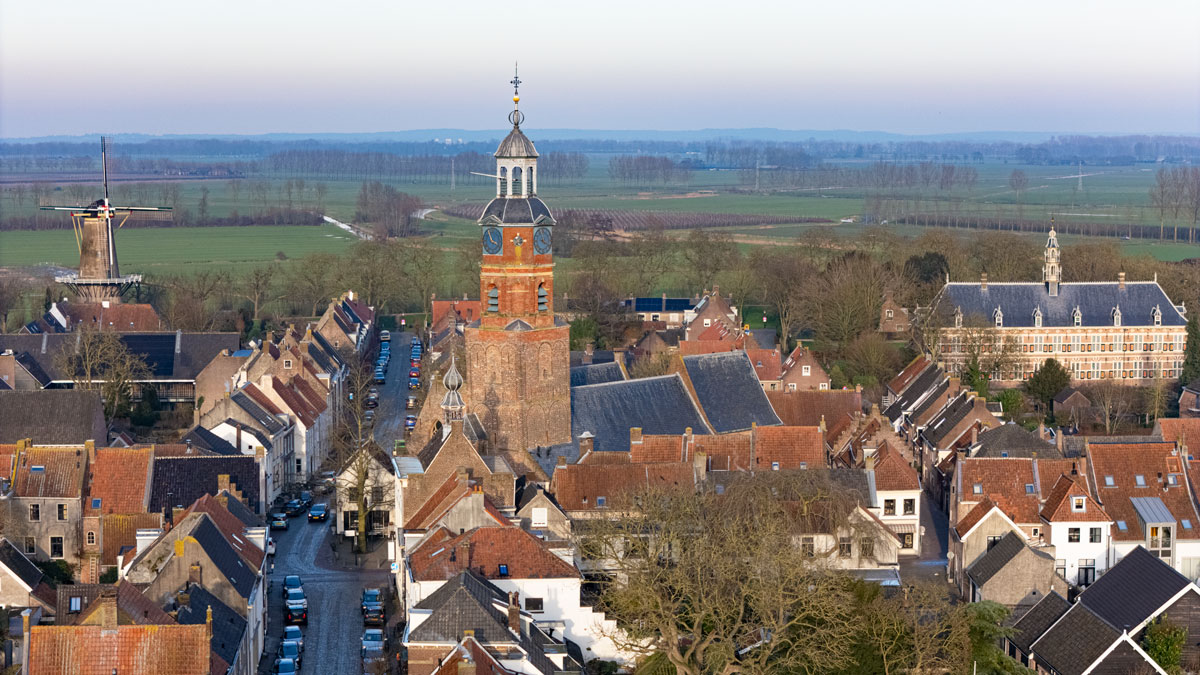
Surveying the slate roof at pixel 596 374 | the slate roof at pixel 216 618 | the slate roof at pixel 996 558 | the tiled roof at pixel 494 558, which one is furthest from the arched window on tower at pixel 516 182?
the slate roof at pixel 996 558

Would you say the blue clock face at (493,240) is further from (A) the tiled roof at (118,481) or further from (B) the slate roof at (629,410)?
(A) the tiled roof at (118,481)

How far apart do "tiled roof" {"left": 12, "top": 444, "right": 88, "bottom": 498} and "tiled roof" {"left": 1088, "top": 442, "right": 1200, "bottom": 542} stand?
128 feet

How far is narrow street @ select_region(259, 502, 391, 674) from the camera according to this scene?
170ft

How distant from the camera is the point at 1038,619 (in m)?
51.4

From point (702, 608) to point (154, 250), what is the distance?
517ft

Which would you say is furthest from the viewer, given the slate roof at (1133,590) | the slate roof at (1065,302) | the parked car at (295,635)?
the slate roof at (1065,302)

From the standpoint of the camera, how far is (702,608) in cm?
4775

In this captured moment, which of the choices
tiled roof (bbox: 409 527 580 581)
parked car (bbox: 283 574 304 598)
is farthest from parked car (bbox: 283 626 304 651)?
tiled roof (bbox: 409 527 580 581)

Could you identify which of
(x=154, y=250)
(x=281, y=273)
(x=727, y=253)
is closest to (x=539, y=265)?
(x=727, y=253)

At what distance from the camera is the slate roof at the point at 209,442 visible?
226 feet

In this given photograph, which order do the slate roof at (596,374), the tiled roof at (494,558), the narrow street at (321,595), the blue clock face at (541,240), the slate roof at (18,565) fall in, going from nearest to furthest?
the tiled roof at (494,558) → the narrow street at (321,595) → the slate roof at (18,565) → the blue clock face at (541,240) → the slate roof at (596,374)

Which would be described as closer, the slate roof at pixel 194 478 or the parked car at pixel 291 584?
the parked car at pixel 291 584

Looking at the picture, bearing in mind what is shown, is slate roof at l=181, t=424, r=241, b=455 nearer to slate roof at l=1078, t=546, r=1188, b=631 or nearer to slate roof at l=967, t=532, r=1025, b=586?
slate roof at l=967, t=532, r=1025, b=586

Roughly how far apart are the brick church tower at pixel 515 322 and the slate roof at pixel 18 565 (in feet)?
59.1
